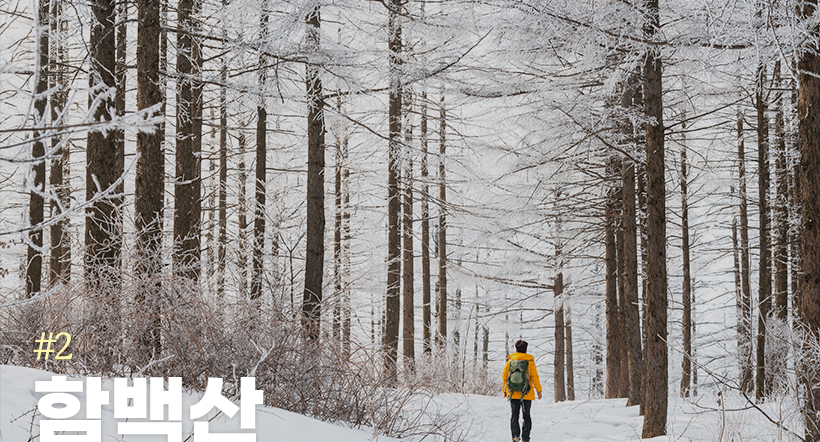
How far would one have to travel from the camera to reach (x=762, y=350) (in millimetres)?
12562

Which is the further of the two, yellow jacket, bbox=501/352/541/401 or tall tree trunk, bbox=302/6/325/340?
tall tree trunk, bbox=302/6/325/340

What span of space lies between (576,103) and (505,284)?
9.76 m

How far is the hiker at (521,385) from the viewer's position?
25.7 ft

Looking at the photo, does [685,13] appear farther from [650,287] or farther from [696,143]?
[696,143]

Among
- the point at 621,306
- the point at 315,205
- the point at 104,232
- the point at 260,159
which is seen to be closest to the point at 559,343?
the point at 621,306

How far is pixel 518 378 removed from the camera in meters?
7.85

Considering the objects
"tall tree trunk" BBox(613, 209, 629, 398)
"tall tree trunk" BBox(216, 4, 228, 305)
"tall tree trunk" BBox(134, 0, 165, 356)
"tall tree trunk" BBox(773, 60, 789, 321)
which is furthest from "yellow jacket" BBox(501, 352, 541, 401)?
"tall tree trunk" BBox(773, 60, 789, 321)

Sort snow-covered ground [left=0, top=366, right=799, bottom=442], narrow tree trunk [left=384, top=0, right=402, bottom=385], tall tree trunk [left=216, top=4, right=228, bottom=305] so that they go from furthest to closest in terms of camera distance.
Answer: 1. narrow tree trunk [left=384, top=0, right=402, bottom=385]
2. tall tree trunk [left=216, top=4, right=228, bottom=305]
3. snow-covered ground [left=0, top=366, right=799, bottom=442]

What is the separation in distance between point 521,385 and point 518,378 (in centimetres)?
10

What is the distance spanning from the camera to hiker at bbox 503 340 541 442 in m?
7.85

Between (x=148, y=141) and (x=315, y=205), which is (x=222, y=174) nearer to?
(x=315, y=205)

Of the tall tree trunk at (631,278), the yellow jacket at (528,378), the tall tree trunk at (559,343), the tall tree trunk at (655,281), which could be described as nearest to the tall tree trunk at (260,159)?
the yellow jacket at (528,378)

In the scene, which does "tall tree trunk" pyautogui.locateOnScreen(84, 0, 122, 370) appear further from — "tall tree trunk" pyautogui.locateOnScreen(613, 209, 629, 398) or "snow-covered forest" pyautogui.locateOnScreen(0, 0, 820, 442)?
"tall tree trunk" pyautogui.locateOnScreen(613, 209, 629, 398)

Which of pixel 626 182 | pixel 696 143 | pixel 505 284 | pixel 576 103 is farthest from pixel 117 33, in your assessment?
pixel 696 143
